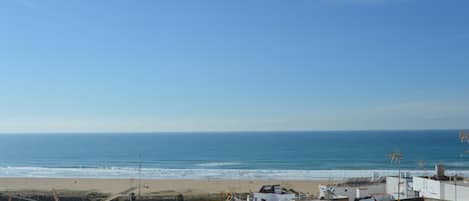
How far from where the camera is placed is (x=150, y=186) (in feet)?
175

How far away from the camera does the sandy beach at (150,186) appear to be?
49.6m

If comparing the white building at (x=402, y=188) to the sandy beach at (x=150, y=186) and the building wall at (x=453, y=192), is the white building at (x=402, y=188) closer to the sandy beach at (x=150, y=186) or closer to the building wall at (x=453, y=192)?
the building wall at (x=453, y=192)

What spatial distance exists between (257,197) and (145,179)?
33088 millimetres

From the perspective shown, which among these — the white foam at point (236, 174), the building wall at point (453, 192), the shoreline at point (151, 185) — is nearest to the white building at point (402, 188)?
the building wall at point (453, 192)

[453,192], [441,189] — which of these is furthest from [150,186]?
[453,192]

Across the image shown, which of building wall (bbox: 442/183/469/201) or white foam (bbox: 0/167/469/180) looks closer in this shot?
building wall (bbox: 442/183/469/201)

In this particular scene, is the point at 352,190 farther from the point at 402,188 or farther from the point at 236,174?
the point at 236,174

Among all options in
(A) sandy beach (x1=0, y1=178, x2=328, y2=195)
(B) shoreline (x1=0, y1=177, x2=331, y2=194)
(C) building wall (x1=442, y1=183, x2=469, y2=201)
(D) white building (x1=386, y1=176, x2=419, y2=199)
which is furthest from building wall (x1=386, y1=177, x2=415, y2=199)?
(B) shoreline (x1=0, y1=177, x2=331, y2=194)

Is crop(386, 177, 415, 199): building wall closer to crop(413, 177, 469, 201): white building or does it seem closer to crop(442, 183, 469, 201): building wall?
crop(413, 177, 469, 201): white building

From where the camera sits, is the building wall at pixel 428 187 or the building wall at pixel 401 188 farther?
the building wall at pixel 401 188

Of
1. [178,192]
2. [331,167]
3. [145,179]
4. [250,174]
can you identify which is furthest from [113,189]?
[331,167]

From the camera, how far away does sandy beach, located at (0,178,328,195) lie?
163 ft

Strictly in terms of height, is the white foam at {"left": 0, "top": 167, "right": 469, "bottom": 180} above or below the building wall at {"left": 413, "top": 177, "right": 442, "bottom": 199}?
above

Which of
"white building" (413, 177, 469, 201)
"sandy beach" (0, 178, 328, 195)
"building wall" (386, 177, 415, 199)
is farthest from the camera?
"sandy beach" (0, 178, 328, 195)
